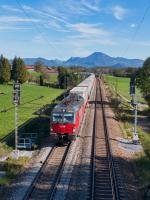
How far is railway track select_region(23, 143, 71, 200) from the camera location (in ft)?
62.4

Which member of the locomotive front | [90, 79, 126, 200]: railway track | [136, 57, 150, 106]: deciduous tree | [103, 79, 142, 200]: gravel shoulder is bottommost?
[103, 79, 142, 200]: gravel shoulder

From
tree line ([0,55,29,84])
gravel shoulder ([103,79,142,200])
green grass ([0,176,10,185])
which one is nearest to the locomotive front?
gravel shoulder ([103,79,142,200])

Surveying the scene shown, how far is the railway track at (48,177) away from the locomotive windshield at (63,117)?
223cm

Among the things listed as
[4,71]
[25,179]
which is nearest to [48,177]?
[25,179]

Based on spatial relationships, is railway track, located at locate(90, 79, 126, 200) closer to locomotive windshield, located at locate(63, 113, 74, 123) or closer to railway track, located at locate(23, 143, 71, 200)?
railway track, located at locate(23, 143, 71, 200)

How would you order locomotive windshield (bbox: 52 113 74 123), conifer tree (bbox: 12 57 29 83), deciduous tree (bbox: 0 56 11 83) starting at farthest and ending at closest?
1. conifer tree (bbox: 12 57 29 83)
2. deciduous tree (bbox: 0 56 11 83)
3. locomotive windshield (bbox: 52 113 74 123)

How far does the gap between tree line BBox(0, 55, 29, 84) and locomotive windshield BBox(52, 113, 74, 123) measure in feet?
273

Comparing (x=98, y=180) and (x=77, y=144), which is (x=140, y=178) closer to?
(x=98, y=180)

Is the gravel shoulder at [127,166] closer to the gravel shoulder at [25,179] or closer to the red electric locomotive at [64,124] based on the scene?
the red electric locomotive at [64,124]

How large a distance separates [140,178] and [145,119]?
3444 cm

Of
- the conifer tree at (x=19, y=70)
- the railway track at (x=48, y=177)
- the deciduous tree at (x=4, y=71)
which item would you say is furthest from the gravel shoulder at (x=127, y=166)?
the conifer tree at (x=19, y=70)

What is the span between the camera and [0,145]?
30.2m

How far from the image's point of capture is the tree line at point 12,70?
11194 centimetres

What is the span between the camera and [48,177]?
871 inches
